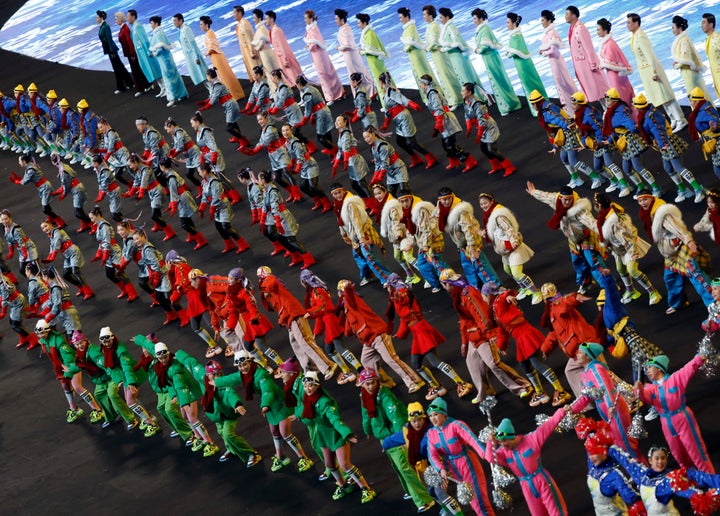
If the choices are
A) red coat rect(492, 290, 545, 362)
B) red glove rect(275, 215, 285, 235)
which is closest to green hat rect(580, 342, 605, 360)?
red coat rect(492, 290, 545, 362)

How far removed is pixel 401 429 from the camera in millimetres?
12688

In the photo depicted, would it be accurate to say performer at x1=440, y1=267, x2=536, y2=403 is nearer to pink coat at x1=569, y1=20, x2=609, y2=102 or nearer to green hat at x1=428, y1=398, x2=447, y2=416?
green hat at x1=428, y1=398, x2=447, y2=416

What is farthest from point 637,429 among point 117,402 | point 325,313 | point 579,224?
point 117,402

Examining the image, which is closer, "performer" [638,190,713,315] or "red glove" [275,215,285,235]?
"performer" [638,190,713,315]

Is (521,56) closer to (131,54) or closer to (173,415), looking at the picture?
(173,415)

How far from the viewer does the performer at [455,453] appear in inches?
465

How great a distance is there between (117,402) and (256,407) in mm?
1815

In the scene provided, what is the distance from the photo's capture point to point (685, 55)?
743 inches

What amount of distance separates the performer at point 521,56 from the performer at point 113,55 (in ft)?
34.5

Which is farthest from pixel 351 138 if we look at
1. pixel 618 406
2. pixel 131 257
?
pixel 618 406

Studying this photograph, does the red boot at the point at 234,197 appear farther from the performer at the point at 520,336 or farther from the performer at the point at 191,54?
the performer at the point at 520,336

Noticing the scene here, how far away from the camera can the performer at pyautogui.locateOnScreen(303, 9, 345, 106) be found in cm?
2398

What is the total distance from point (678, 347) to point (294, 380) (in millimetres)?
4201

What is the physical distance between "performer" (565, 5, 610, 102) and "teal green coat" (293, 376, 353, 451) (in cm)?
905
